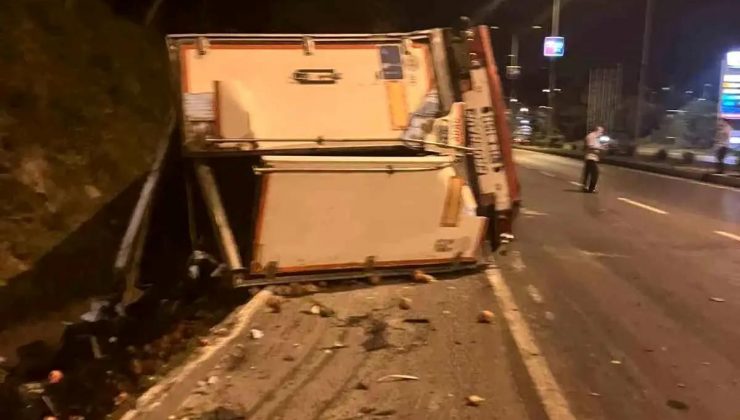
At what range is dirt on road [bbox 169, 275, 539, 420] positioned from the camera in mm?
4730

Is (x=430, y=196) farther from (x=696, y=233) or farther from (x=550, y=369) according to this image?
(x=696, y=233)

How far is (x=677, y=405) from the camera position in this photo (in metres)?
4.92

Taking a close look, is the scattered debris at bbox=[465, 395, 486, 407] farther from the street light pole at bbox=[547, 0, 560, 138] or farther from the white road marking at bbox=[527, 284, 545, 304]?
the street light pole at bbox=[547, 0, 560, 138]

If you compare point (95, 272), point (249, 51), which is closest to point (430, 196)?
Result: point (249, 51)

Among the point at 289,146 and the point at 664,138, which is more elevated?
the point at 289,146

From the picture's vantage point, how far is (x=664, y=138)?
146ft

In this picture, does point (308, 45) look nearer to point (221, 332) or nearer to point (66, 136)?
point (221, 332)

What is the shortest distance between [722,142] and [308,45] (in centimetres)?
2116

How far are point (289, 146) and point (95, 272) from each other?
15.0 ft

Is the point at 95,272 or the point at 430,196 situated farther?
the point at 95,272

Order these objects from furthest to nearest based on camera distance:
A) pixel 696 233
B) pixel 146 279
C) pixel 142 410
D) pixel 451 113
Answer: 1. pixel 696 233
2. pixel 146 279
3. pixel 451 113
4. pixel 142 410

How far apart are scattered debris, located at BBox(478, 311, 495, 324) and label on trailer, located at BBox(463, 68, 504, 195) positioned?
7.31 ft

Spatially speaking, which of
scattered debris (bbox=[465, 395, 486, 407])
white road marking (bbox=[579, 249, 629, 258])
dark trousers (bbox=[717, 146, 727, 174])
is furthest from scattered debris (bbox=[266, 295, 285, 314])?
dark trousers (bbox=[717, 146, 727, 174])

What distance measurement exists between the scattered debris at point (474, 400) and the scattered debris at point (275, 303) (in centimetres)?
217
